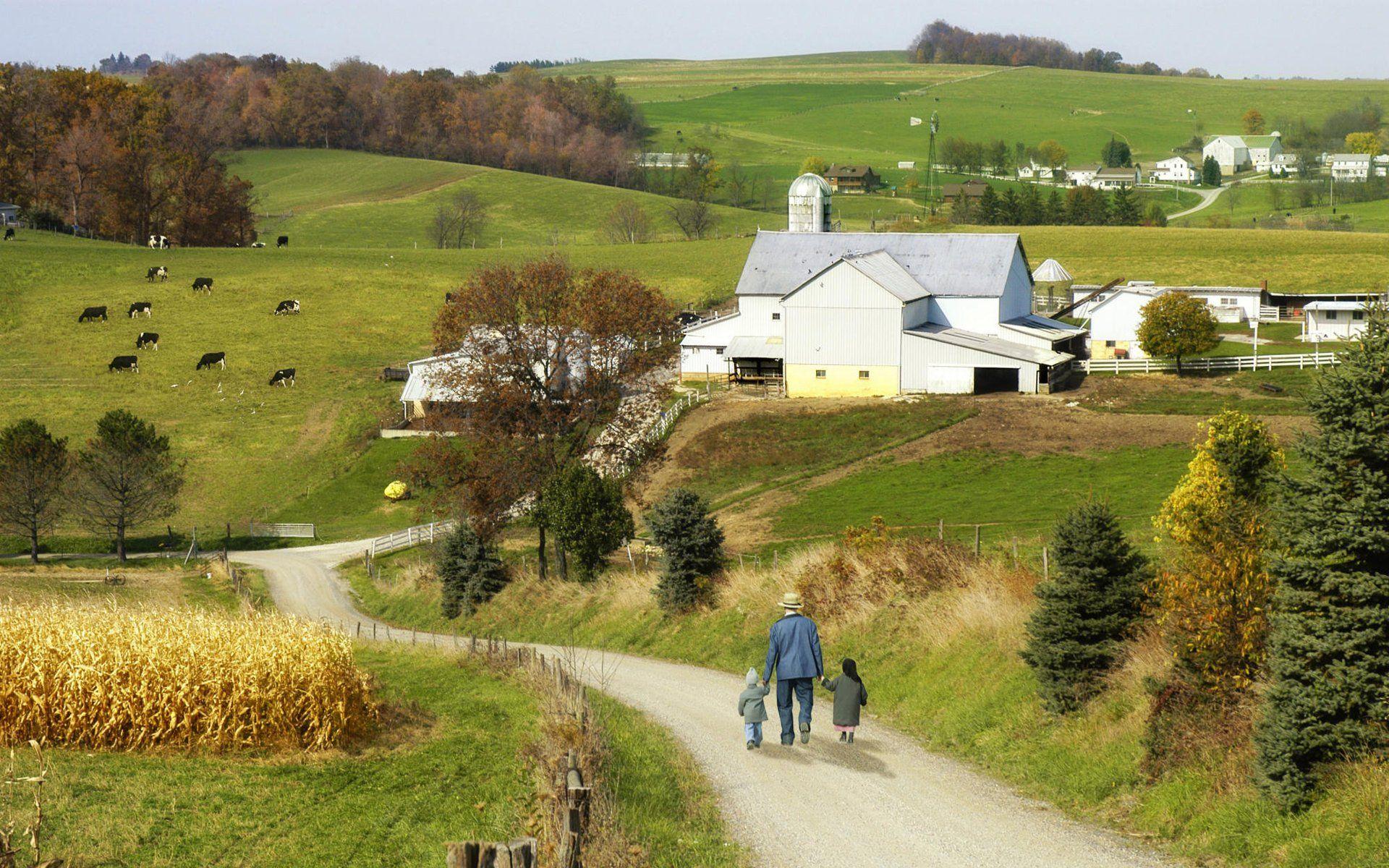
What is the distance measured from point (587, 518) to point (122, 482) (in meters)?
22.7

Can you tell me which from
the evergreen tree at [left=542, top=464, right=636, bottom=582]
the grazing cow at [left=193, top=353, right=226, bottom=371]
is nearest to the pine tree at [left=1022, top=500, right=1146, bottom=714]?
the evergreen tree at [left=542, top=464, right=636, bottom=582]

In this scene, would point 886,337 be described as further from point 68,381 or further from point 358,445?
point 68,381

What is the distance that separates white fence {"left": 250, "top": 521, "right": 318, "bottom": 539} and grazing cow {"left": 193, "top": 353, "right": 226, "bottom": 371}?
776 inches

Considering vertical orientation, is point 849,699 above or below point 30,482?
above

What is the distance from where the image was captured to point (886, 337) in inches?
2373

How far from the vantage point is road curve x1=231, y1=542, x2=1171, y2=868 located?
11.4m

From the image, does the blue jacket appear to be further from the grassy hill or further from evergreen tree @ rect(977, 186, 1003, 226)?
evergreen tree @ rect(977, 186, 1003, 226)

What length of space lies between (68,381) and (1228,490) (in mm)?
62857

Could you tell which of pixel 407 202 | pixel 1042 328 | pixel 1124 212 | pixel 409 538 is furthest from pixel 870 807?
pixel 407 202

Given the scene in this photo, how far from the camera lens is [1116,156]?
19375 cm

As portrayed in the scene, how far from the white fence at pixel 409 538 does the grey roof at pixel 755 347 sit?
20467 millimetres

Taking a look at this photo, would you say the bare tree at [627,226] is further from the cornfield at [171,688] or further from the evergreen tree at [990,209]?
the cornfield at [171,688]

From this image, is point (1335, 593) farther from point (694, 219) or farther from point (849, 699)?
point (694, 219)

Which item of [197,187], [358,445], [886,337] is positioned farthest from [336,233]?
[886,337]
